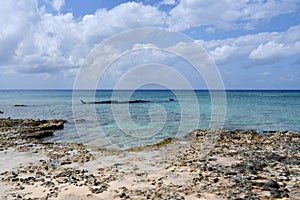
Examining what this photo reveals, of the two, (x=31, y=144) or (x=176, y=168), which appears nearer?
(x=176, y=168)

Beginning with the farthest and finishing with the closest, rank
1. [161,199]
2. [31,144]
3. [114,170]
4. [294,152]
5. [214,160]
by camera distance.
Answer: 1. [31,144]
2. [294,152]
3. [214,160]
4. [114,170]
5. [161,199]

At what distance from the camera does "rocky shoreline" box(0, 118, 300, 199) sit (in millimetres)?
9961

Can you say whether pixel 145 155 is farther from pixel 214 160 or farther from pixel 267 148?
pixel 267 148

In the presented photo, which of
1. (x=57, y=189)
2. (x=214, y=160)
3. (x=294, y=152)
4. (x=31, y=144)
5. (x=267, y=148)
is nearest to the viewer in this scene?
(x=57, y=189)

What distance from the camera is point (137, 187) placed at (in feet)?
34.8

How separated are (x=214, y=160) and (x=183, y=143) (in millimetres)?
6618

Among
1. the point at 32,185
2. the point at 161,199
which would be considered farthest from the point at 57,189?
the point at 161,199

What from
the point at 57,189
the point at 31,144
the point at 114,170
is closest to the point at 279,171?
the point at 114,170

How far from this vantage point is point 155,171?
1293 cm

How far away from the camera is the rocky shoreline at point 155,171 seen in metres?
9.96

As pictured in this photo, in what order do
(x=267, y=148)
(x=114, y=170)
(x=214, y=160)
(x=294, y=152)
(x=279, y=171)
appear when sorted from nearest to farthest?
(x=279, y=171) < (x=114, y=170) < (x=214, y=160) < (x=294, y=152) < (x=267, y=148)

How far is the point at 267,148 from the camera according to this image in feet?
58.3

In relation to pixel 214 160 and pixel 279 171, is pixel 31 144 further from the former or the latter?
pixel 279 171

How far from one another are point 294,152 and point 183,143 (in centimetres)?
773
